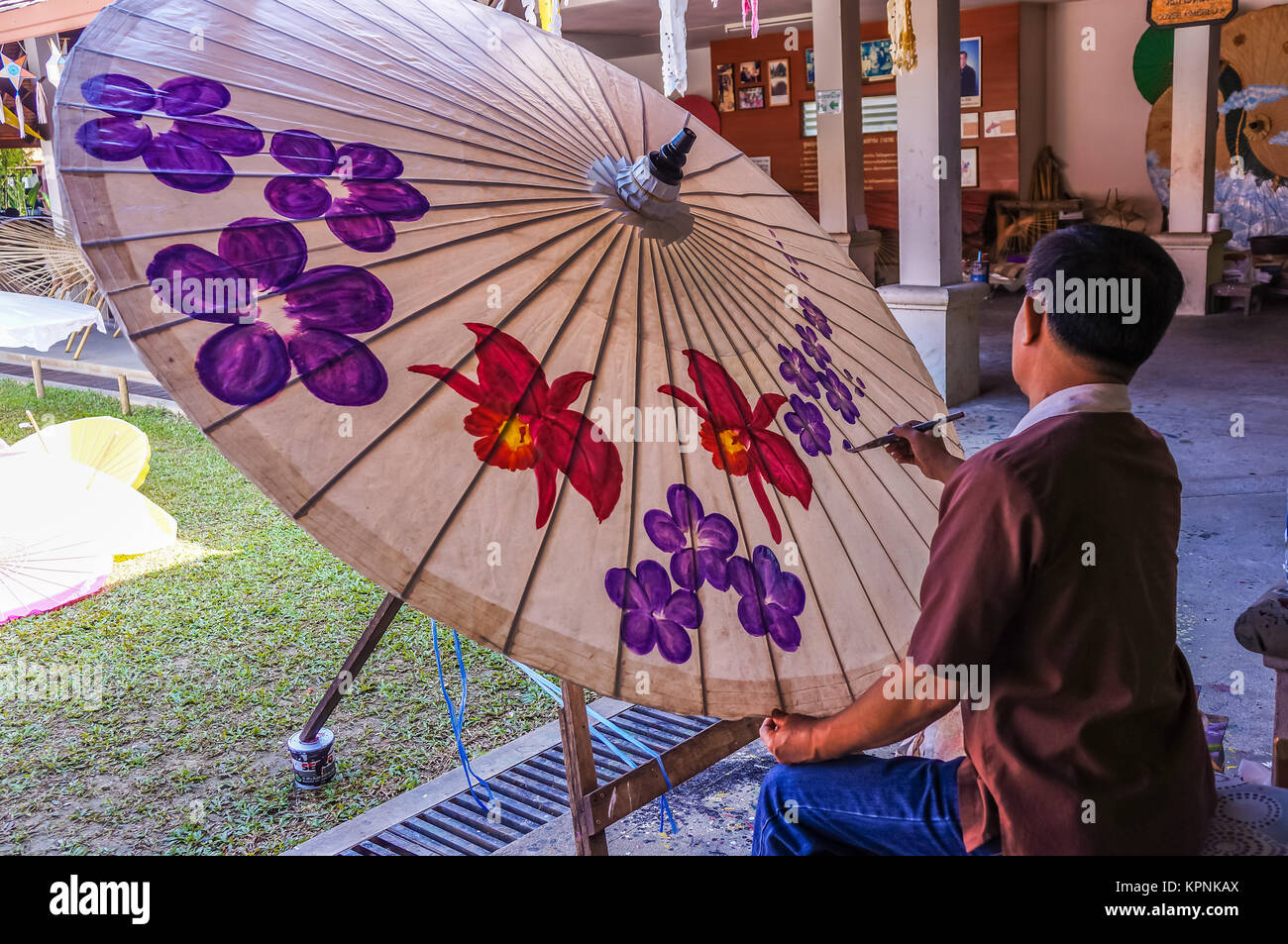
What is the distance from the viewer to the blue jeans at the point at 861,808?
152cm

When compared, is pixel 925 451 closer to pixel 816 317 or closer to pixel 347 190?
pixel 816 317

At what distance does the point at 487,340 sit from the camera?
140cm

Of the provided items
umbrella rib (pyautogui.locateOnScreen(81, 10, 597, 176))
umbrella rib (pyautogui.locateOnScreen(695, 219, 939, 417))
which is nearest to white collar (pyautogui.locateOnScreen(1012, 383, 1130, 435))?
umbrella rib (pyautogui.locateOnScreen(695, 219, 939, 417))

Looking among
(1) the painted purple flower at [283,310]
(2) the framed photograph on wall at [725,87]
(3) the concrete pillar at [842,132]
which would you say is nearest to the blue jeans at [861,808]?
(1) the painted purple flower at [283,310]

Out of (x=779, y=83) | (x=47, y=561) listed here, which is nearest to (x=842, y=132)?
(x=47, y=561)

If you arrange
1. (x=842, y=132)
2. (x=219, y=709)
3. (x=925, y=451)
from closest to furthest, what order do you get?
(x=925, y=451) < (x=219, y=709) < (x=842, y=132)

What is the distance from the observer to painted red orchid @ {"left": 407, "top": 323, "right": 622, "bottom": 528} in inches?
53.8

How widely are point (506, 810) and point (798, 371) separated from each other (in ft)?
5.08

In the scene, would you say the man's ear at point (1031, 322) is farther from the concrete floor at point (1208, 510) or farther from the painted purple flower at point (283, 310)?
the concrete floor at point (1208, 510)

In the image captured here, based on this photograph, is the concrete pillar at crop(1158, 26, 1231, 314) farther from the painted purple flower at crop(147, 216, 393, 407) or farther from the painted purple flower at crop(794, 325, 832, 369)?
the painted purple flower at crop(147, 216, 393, 407)

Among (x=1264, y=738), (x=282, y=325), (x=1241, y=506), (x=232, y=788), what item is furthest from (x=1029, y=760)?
(x=1241, y=506)

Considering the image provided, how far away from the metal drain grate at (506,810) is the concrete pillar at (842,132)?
562 cm

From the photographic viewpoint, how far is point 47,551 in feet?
14.6
